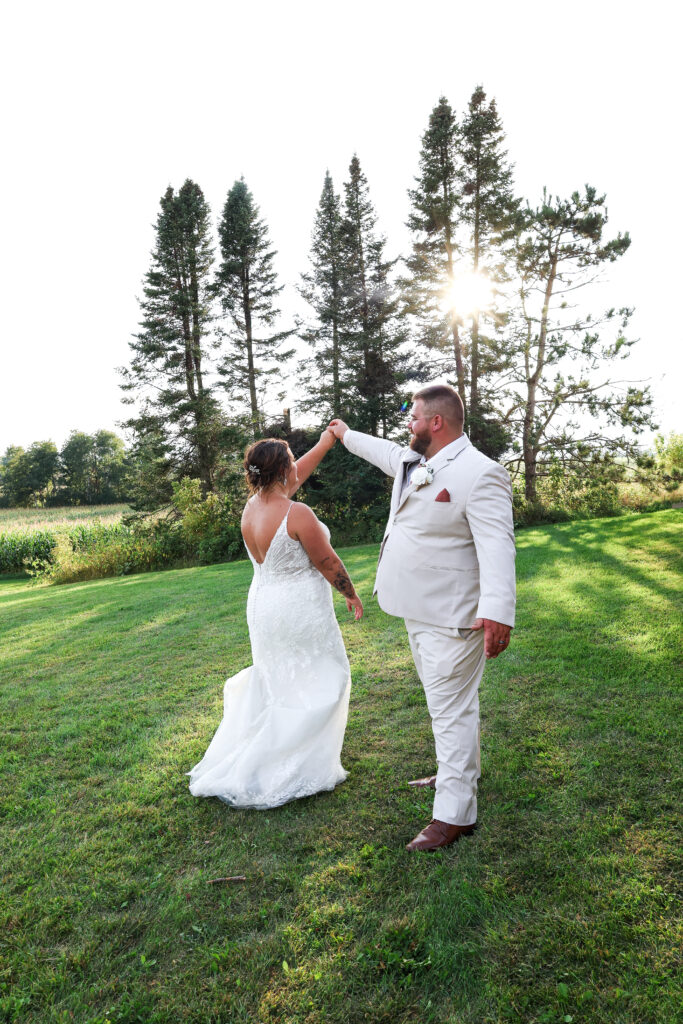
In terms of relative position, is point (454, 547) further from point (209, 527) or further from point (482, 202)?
point (482, 202)

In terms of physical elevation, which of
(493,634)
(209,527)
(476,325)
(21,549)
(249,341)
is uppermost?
(249,341)

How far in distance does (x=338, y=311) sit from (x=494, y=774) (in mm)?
21710

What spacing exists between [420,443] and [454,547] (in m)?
0.62

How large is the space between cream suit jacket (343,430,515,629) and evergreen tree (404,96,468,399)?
16932 mm

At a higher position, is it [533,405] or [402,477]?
[533,405]

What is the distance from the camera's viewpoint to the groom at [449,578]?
267cm

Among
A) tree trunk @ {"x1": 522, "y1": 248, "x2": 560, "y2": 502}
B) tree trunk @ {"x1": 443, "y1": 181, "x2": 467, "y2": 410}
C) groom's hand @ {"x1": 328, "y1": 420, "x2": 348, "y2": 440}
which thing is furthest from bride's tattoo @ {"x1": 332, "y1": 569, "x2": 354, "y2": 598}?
tree trunk @ {"x1": 443, "y1": 181, "x2": 467, "y2": 410}

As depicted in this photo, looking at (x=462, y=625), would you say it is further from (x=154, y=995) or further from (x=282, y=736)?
(x=154, y=995)

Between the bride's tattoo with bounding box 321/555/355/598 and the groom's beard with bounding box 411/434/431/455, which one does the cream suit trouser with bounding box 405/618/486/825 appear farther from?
the groom's beard with bounding box 411/434/431/455

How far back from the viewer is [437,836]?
9.13ft

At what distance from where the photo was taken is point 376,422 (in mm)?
20328

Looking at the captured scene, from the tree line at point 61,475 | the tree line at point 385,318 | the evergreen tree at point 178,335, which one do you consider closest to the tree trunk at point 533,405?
the tree line at point 385,318

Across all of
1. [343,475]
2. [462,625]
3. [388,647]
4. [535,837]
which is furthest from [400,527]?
[343,475]

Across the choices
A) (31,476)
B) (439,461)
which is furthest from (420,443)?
(31,476)
